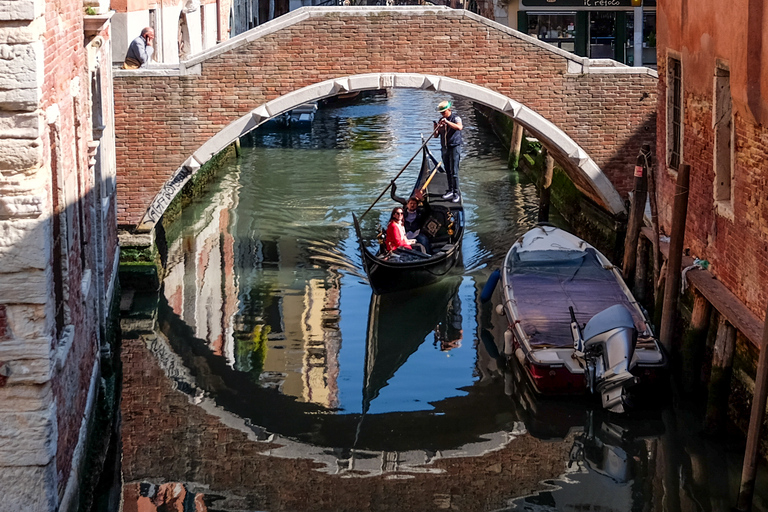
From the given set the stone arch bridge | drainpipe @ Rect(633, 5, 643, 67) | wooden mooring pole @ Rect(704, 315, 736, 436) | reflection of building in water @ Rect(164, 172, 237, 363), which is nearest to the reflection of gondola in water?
reflection of building in water @ Rect(164, 172, 237, 363)

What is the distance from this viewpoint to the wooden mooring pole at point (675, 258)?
6.44 meters

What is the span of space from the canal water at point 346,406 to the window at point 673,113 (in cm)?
181

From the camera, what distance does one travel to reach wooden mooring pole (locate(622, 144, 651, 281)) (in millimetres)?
8039

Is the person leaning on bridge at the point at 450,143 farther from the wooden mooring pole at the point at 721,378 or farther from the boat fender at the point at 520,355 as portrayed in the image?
the wooden mooring pole at the point at 721,378

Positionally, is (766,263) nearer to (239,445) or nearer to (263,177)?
(239,445)

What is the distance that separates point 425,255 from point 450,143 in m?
1.65

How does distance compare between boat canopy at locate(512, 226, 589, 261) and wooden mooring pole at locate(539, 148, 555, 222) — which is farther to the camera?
wooden mooring pole at locate(539, 148, 555, 222)

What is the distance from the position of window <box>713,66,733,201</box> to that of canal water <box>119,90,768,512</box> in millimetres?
1342

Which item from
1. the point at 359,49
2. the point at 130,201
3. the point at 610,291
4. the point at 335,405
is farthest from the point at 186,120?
the point at 610,291

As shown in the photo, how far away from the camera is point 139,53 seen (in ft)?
30.1

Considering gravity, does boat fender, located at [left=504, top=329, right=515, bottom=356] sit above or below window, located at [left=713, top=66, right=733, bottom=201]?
below

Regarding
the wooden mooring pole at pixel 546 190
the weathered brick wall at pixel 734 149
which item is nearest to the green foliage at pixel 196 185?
the wooden mooring pole at pixel 546 190

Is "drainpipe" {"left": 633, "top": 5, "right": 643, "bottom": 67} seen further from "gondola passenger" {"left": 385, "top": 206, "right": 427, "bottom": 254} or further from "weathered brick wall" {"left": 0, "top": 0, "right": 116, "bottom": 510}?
"weathered brick wall" {"left": 0, "top": 0, "right": 116, "bottom": 510}

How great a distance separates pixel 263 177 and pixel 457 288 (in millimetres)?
5160
